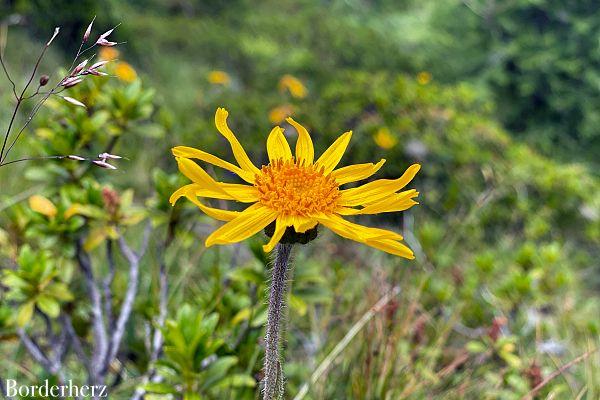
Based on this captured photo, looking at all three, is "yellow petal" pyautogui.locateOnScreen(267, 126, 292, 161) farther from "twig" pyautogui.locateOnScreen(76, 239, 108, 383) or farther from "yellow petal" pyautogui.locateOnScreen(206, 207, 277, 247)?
"twig" pyautogui.locateOnScreen(76, 239, 108, 383)

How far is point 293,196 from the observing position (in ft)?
3.23

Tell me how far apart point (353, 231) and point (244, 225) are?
0.58 ft

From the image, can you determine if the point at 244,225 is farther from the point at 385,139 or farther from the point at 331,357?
the point at 385,139

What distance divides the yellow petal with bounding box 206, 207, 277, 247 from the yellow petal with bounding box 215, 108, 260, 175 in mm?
116

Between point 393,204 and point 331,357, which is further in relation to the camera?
point 331,357

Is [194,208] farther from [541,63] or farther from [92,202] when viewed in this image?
[541,63]

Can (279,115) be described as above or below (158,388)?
above

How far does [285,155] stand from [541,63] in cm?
767

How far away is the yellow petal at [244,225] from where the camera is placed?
90cm

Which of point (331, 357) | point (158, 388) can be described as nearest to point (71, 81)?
point (158, 388)

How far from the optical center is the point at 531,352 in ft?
7.81

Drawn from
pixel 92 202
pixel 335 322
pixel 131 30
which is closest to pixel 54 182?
pixel 92 202

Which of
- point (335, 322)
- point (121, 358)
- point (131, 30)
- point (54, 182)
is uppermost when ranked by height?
point (131, 30)

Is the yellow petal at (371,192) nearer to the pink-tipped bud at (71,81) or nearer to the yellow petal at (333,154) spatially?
the yellow petal at (333,154)
